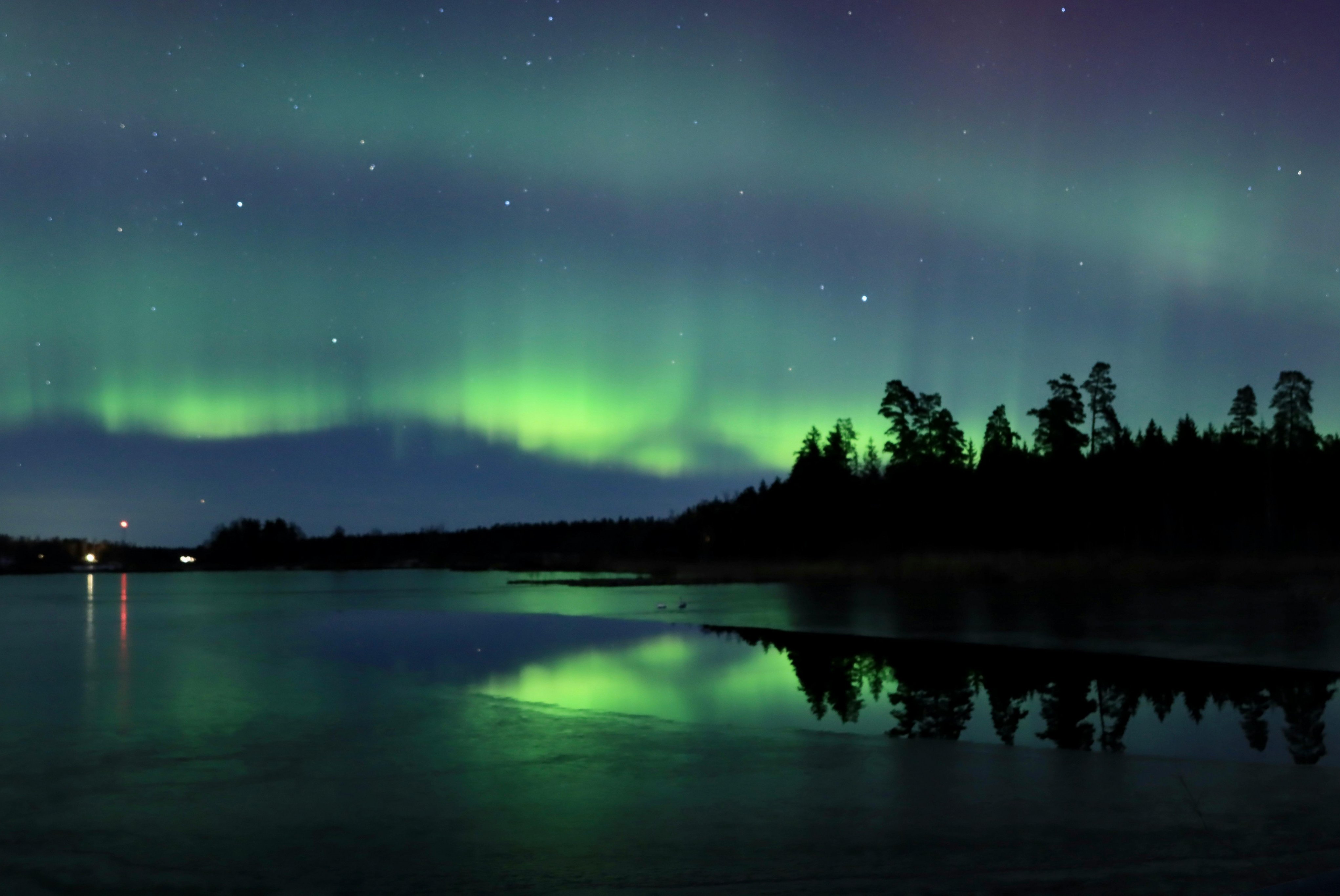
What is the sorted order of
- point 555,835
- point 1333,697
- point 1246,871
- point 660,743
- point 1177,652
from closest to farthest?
1. point 1246,871
2. point 555,835
3. point 660,743
4. point 1333,697
5. point 1177,652

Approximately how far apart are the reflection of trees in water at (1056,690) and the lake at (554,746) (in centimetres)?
9

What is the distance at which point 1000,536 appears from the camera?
88438 millimetres

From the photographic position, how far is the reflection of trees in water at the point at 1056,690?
15.5 m

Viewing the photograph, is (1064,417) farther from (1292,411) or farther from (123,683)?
(123,683)

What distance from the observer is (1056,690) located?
1967cm

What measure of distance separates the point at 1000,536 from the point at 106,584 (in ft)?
266

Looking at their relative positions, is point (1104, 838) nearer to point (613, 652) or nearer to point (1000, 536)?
point (613, 652)

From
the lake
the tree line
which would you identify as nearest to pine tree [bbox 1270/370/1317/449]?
the tree line

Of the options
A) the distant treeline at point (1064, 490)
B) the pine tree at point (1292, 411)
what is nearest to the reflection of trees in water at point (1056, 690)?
the distant treeline at point (1064, 490)

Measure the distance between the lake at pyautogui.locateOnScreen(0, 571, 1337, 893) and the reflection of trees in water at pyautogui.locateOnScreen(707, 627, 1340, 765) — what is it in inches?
3.6

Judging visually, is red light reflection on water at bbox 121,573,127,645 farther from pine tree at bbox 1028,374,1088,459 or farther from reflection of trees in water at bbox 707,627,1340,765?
pine tree at bbox 1028,374,1088,459

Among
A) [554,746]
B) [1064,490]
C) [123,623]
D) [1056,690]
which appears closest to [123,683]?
[554,746]

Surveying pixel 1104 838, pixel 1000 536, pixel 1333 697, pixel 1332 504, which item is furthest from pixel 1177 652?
pixel 1332 504

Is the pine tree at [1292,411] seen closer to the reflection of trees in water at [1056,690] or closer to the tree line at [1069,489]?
the tree line at [1069,489]
